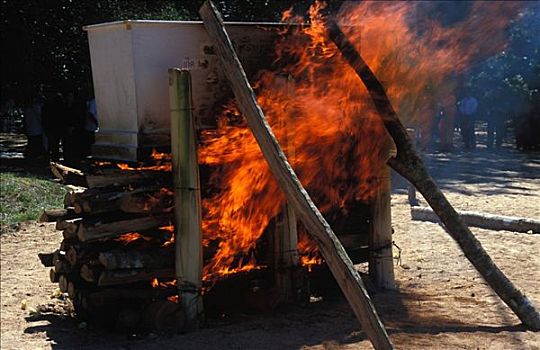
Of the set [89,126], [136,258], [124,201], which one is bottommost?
[136,258]

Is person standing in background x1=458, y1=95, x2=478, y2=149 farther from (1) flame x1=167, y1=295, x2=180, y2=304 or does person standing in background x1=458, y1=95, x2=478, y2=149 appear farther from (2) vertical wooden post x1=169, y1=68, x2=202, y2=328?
(2) vertical wooden post x1=169, y1=68, x2=202, y2=328

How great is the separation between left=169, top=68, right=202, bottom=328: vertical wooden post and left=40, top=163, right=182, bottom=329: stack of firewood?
194 mm

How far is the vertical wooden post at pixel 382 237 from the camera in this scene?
7109 mm

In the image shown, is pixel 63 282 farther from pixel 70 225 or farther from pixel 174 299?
pixel 174 299

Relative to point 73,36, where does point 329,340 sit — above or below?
below

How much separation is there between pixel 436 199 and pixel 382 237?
4.10 ft

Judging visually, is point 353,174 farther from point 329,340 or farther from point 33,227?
point 33,227

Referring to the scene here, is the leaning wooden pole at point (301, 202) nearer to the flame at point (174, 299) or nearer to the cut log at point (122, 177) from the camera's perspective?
the cut log at point (122, 177)

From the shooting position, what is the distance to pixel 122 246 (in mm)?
6105

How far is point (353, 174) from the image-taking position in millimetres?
7090

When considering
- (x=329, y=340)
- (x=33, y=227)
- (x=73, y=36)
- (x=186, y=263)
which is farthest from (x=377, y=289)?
(x=73, y=36)

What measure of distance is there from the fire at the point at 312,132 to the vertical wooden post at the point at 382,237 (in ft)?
0.39

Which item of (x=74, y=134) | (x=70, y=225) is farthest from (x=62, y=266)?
(x=74, y=134)

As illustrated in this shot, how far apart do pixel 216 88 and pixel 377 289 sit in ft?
8.27
